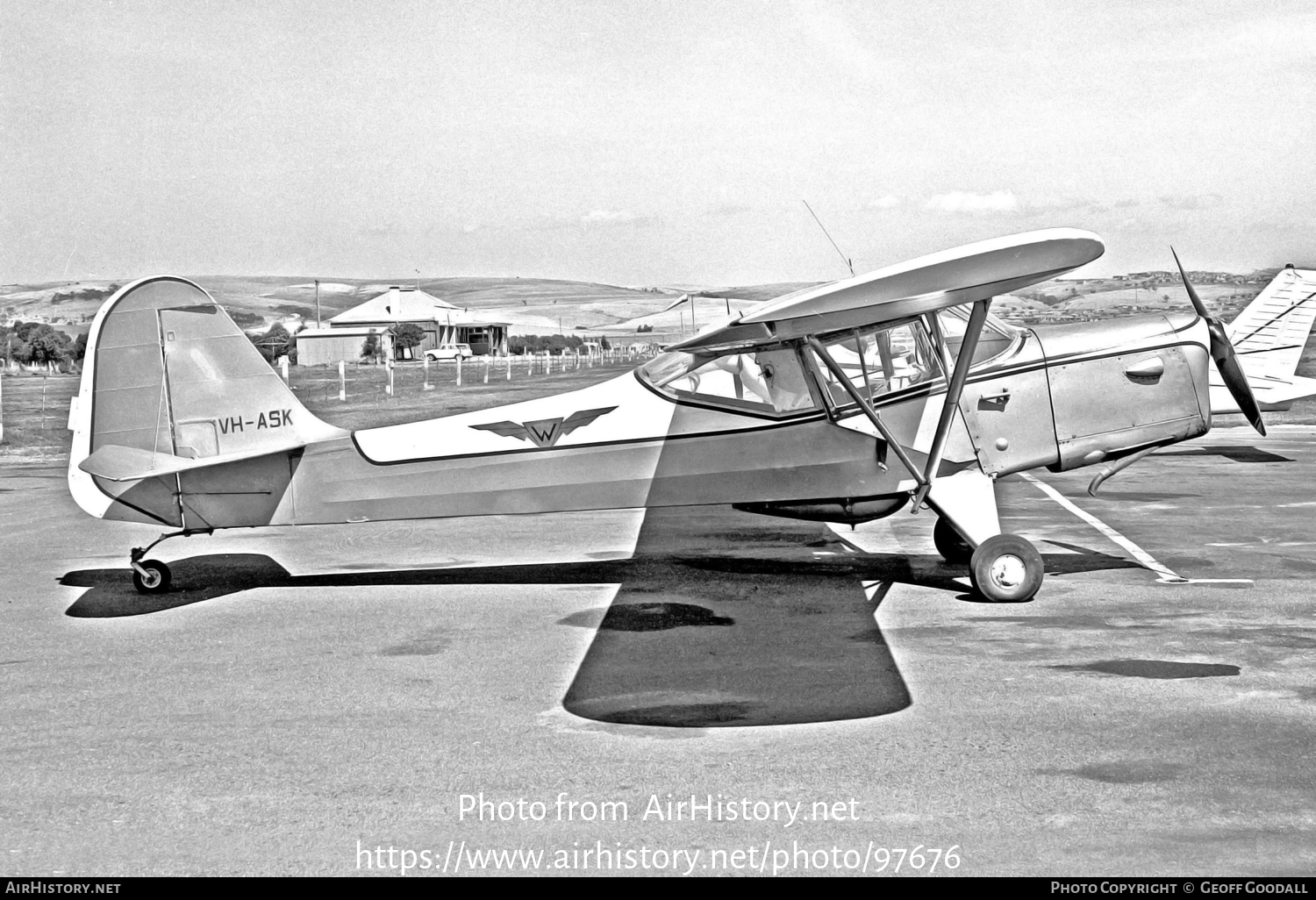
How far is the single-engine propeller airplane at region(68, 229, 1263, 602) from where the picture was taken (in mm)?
8352

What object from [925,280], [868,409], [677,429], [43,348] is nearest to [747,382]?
[677,429]

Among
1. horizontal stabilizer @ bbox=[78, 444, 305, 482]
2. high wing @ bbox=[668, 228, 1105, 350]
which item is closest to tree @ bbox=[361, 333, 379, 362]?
horizontal stabilizer @ bbox=[78, 444, 305, 482]

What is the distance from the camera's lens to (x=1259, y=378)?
9.84 m

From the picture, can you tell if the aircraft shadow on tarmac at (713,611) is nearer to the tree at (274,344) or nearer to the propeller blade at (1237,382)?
the propeller blade at (1237,382)

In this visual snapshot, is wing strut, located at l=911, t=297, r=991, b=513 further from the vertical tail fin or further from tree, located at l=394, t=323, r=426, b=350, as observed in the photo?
tree, located at l=394, t=323, r=426, b=350

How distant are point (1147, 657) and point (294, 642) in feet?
15.8

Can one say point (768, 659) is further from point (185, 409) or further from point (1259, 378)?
point (1259, 378)

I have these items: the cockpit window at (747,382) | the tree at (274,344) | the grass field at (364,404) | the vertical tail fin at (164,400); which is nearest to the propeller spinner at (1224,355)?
the cockpit window at (747,382)

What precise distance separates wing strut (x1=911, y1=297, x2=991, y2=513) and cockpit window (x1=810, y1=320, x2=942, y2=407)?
27 cm

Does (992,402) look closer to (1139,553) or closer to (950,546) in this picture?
(950,546)

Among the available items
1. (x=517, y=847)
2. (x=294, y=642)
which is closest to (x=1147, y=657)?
(x=517, y=847)

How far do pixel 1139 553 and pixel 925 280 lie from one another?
13.2ft

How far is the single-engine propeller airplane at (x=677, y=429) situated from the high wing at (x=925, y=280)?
49.0 inches

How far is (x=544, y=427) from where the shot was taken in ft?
28.2
